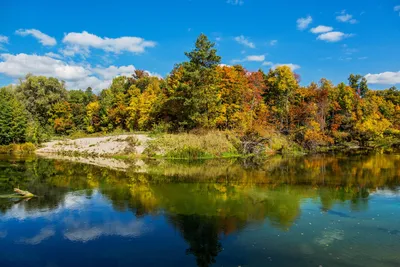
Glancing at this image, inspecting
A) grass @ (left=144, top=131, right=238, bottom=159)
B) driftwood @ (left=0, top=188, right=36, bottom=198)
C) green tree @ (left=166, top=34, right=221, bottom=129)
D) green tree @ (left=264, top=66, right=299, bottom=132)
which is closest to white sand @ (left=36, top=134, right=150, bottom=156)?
grass @ (left=144, top=131, right=238, bottom=159)

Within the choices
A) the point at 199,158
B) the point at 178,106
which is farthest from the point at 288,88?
the point at 199,158

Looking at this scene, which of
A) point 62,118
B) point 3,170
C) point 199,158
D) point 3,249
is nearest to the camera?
point 3,249

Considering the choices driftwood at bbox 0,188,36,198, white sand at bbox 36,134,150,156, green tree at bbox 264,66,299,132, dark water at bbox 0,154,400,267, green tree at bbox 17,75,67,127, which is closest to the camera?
dark water at bbox 0,154,400,267

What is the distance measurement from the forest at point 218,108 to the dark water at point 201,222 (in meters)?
19.2

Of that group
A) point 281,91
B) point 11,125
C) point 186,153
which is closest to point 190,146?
point 186,153

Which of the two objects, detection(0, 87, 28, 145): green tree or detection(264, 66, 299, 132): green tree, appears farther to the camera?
detection(264, 66, 299, 132): green tree

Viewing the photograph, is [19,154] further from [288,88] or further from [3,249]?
[288,88]

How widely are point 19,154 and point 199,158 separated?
23.3 m

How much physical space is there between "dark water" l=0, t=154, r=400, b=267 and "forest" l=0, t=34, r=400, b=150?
19.2m

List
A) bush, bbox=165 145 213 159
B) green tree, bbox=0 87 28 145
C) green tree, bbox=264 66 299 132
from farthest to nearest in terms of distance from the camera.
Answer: green tree, bbox=264 66 299 132
green tree, bbox=0 87 28 145
bush, bbox=165 145 213 159

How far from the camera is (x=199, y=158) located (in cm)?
3372

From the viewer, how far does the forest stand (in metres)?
37.8

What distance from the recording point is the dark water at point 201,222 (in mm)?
8844

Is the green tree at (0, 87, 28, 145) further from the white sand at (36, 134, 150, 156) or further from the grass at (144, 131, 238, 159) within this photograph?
the grass at (144, 131, 238, 159)
